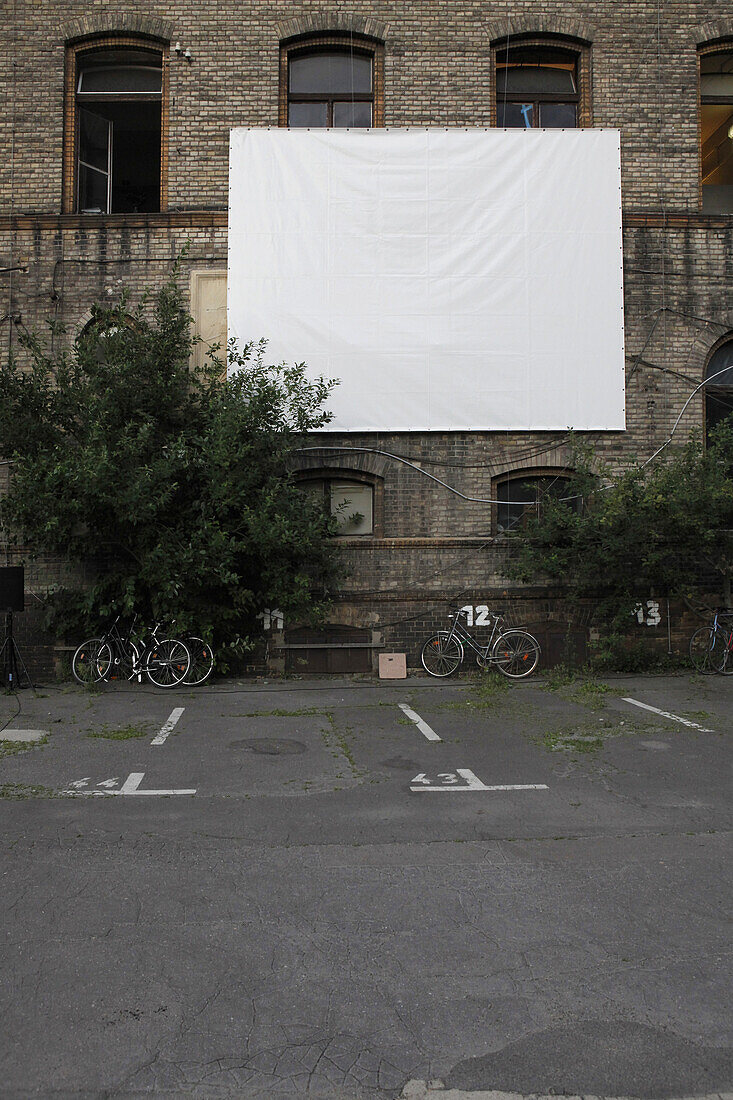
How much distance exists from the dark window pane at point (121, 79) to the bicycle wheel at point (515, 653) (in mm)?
10978

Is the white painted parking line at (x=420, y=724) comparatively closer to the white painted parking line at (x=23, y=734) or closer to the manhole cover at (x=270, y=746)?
the manhole cover at (x=270, y=746)

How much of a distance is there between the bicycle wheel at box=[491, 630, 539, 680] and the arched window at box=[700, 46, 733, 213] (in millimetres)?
8155

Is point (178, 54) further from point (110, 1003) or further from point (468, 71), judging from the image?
point (110, 1003)

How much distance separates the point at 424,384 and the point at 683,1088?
11.1 m

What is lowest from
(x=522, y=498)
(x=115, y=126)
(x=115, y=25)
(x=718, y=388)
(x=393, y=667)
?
(x=393, y=667)

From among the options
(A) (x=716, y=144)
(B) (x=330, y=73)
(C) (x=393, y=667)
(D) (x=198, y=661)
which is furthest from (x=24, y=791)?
(A) (x=716, y=144)

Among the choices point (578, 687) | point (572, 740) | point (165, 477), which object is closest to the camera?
point (572, 740)

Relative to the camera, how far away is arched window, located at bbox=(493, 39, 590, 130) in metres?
13.7

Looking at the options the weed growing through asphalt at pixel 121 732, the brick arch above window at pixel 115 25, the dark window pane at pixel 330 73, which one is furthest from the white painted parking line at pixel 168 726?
the brick arch above window at pixel 115 25

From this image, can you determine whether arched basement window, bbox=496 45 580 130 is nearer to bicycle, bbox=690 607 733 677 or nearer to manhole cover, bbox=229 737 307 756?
bicycle, bbox=690 607 733 677

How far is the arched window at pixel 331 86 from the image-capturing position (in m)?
13.6

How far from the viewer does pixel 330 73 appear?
13664 millimetres

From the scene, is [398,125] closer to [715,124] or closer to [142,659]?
[715,124]

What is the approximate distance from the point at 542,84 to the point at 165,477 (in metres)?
9.57
